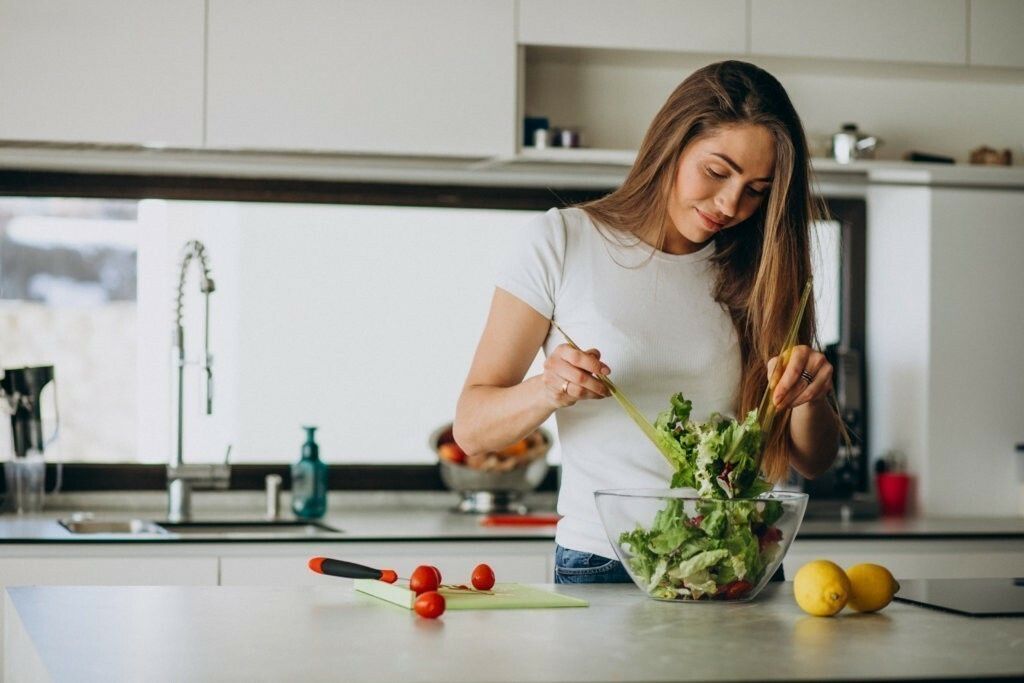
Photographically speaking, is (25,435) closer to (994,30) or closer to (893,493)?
(893,493)

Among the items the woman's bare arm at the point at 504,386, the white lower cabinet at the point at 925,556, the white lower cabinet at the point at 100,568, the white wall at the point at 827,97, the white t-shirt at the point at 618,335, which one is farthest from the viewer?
the white wall at the point at 827,97

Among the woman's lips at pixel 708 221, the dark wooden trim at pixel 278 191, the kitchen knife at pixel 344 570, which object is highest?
the dark wooden trim at pixel 278 191

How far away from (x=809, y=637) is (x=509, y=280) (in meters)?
0.69

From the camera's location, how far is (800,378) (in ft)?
5.45

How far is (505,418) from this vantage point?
174 cm

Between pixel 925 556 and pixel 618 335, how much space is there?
60.1 inches

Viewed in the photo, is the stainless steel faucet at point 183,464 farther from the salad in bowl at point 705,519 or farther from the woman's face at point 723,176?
the salad in bowl at point 705,519

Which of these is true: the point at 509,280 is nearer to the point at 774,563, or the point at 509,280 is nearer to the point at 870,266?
the point at 774,563

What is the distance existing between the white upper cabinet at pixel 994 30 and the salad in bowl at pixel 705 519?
2252mm

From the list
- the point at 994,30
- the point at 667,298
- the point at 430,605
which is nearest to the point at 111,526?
the point at 667,298

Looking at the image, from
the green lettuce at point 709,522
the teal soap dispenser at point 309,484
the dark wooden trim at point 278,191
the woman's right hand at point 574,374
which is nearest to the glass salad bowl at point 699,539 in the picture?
the green lettuce at point 709,522

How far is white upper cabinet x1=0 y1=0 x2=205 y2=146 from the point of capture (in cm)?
300

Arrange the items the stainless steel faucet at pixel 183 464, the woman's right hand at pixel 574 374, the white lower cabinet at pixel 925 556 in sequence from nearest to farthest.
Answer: the woman's right hand at pixel 574 374 → the white lower cabinet at pixel 925 556 → the stainless steel faucet at pixel 183 464

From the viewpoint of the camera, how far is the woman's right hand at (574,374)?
157cm
